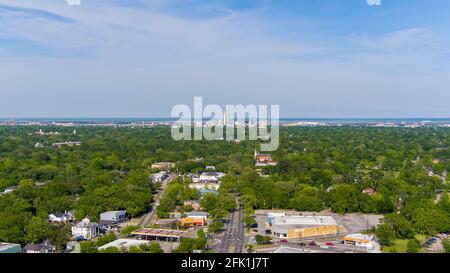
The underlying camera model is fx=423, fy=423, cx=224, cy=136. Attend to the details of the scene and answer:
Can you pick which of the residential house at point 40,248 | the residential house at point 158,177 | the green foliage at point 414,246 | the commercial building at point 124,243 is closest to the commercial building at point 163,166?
the residential house at point 158,177

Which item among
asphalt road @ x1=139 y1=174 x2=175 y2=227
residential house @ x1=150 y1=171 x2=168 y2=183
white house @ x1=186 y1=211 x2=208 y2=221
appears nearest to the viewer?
asphalt road @ x1=139 y1=174 x2=175 y2=227

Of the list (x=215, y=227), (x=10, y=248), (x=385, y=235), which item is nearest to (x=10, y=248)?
(x=10, y=248)

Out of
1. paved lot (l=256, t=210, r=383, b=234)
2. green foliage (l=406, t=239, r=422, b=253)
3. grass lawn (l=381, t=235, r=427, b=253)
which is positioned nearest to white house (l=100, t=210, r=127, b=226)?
paved lot (l=256, t=210, r=383, b=234)

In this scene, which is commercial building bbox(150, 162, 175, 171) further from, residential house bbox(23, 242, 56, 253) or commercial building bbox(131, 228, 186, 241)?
residential house bbox(23, 242, 56, 253)

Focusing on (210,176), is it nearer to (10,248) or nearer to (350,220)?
(350,220)

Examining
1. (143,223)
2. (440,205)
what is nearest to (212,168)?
(143,223)

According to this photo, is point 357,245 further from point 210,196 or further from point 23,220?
point 23,220

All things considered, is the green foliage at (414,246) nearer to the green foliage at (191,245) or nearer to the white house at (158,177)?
the green foliage at (191,245)
